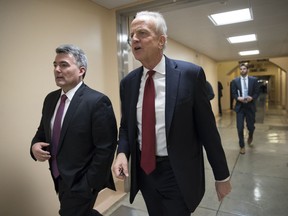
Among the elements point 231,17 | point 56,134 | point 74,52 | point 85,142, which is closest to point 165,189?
point 85,142

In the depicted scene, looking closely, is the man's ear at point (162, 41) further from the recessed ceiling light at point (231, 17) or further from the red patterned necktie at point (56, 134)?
the recessed ceiling light at point (231, 17)

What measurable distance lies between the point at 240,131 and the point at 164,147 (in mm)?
3449

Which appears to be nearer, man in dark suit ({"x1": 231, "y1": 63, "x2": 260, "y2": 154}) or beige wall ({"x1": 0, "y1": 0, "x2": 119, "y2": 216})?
beige wall ({"x1": 0, "y1": 0, "x2": 119, "y2": 216})

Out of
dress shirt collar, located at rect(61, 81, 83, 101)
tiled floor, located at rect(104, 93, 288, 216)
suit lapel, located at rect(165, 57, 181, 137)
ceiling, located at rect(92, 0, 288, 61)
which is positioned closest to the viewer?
suit lapel, located at rect(165, 57, 181, 137)

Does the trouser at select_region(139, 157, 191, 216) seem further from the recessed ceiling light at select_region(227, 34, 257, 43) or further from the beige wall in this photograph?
the recessed ceiling light at select_region(227, 34, 257, 43)

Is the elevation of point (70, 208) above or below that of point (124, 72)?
below

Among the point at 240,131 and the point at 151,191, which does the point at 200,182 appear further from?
the point at 240,131

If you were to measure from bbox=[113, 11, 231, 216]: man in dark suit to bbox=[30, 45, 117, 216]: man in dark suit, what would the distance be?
0.20 metres

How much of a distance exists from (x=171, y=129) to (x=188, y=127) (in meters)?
0.11

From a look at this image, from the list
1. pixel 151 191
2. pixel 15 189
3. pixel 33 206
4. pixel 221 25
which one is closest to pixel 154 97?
pixel 151 191

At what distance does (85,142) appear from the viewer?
149 cm

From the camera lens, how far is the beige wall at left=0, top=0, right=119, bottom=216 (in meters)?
1.76

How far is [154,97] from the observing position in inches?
50.6

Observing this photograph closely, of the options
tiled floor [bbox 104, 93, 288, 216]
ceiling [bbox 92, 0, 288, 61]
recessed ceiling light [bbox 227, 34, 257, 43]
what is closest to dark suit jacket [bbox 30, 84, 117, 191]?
tiled floor [bbox 104, 93, 288, 216]
